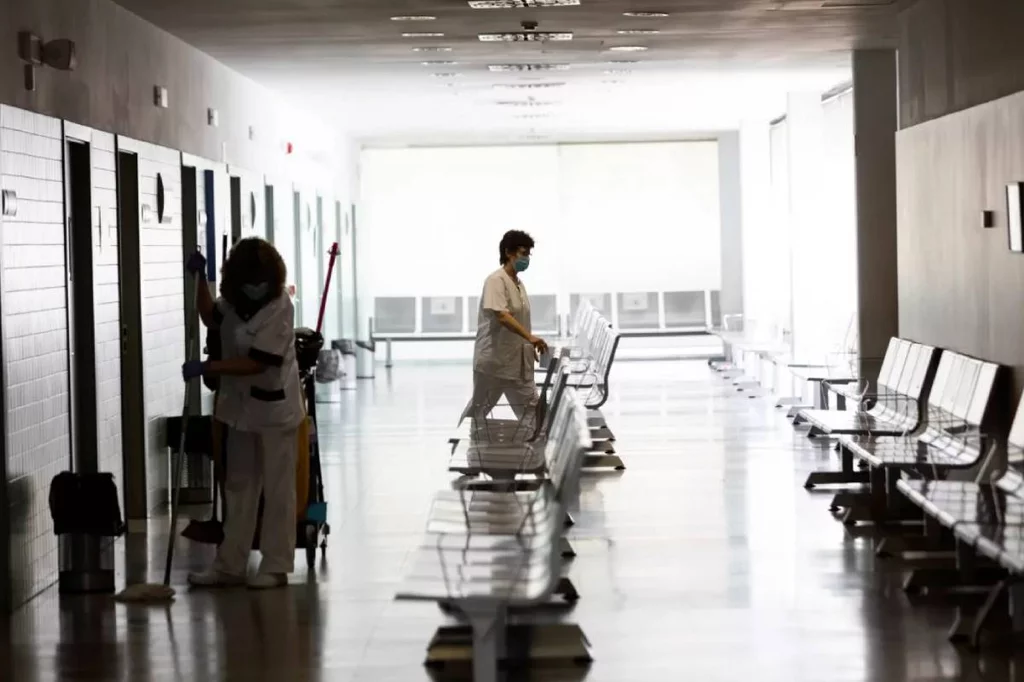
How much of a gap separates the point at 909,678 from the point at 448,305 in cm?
1838

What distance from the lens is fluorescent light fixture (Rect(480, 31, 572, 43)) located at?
35.8 ft

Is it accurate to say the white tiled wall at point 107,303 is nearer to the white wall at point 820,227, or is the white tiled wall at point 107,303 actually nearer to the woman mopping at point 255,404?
the woman mopping at point 255,404

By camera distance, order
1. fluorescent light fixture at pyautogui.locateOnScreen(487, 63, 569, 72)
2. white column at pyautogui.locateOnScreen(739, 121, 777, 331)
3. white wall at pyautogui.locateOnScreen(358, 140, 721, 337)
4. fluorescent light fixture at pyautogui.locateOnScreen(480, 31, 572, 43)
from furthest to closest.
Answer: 1. white wall at pyautogui.locateOnScreen(358, 140, 721, 337)
2. white column at pyautogui.locateOnScreen(739, 121, 777, 331)
3. fluorescent light fixture at pyautogui.locateOnScreen(487, 63, 569, 72)
4. fluorescent light fixture at pyautogui.locateOnScreen(480, 31, 572, 43)

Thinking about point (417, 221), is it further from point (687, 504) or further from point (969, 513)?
point (969, 513)

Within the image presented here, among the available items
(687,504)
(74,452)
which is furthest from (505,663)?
(687,504)

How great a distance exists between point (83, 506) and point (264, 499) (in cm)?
78

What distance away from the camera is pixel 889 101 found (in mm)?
12461

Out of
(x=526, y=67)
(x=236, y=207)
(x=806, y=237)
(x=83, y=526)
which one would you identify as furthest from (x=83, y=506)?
(x=806, y=237)

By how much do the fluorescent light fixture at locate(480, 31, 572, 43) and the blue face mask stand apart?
4.28m

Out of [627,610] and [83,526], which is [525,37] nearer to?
[83,526]

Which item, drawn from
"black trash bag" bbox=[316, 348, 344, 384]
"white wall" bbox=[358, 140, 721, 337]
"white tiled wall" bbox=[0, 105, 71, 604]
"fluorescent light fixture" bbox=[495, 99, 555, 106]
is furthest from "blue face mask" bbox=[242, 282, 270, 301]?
"white wall" bbox=[358, 140, 721, 337]

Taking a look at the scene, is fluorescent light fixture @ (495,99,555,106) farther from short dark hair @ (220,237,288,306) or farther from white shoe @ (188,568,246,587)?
white shoe @ (188,568,246,587)

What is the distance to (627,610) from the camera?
6535mm

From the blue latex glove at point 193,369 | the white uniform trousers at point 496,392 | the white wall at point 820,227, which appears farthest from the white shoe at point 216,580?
the white wall at point 820,227
